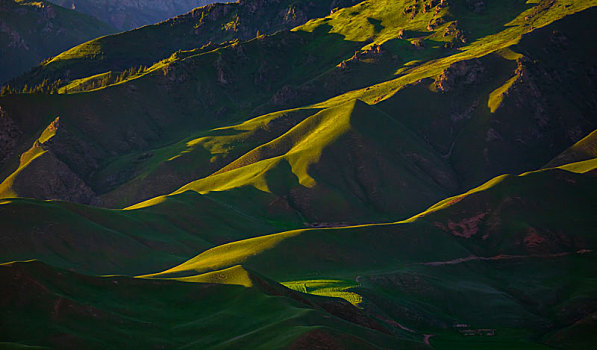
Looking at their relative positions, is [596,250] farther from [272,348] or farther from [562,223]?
[272,348]

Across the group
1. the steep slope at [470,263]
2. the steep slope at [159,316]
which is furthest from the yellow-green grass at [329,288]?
the steep slope at [159,316]

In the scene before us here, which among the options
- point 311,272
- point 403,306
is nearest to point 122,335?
point 403,306

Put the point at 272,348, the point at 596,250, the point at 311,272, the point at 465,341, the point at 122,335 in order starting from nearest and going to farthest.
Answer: the point at 272,348
the point at 122,335
the point at 465,341
the point at 311,272
the point at 596,250

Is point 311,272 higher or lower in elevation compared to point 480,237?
higher

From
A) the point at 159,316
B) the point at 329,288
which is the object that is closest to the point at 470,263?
the point at 329,288

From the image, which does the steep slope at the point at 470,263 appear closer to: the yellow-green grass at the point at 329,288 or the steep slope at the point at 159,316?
the yellow-green grass at the point at 329,288

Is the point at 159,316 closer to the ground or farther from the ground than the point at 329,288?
farther from the ground

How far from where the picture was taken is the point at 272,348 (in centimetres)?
5984

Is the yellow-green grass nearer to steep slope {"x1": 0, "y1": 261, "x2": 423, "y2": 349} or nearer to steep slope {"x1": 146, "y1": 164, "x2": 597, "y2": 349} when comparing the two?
steep slope {"x1": 146, "y1": 164, "x2": 597, "y2": 349}

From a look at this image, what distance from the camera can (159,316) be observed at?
243ft

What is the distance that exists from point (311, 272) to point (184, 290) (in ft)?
160

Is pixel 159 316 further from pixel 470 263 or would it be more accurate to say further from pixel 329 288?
pixel 470 263

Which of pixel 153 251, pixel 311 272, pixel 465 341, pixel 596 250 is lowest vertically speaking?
pixel 596 250

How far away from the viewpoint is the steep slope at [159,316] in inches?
2474
